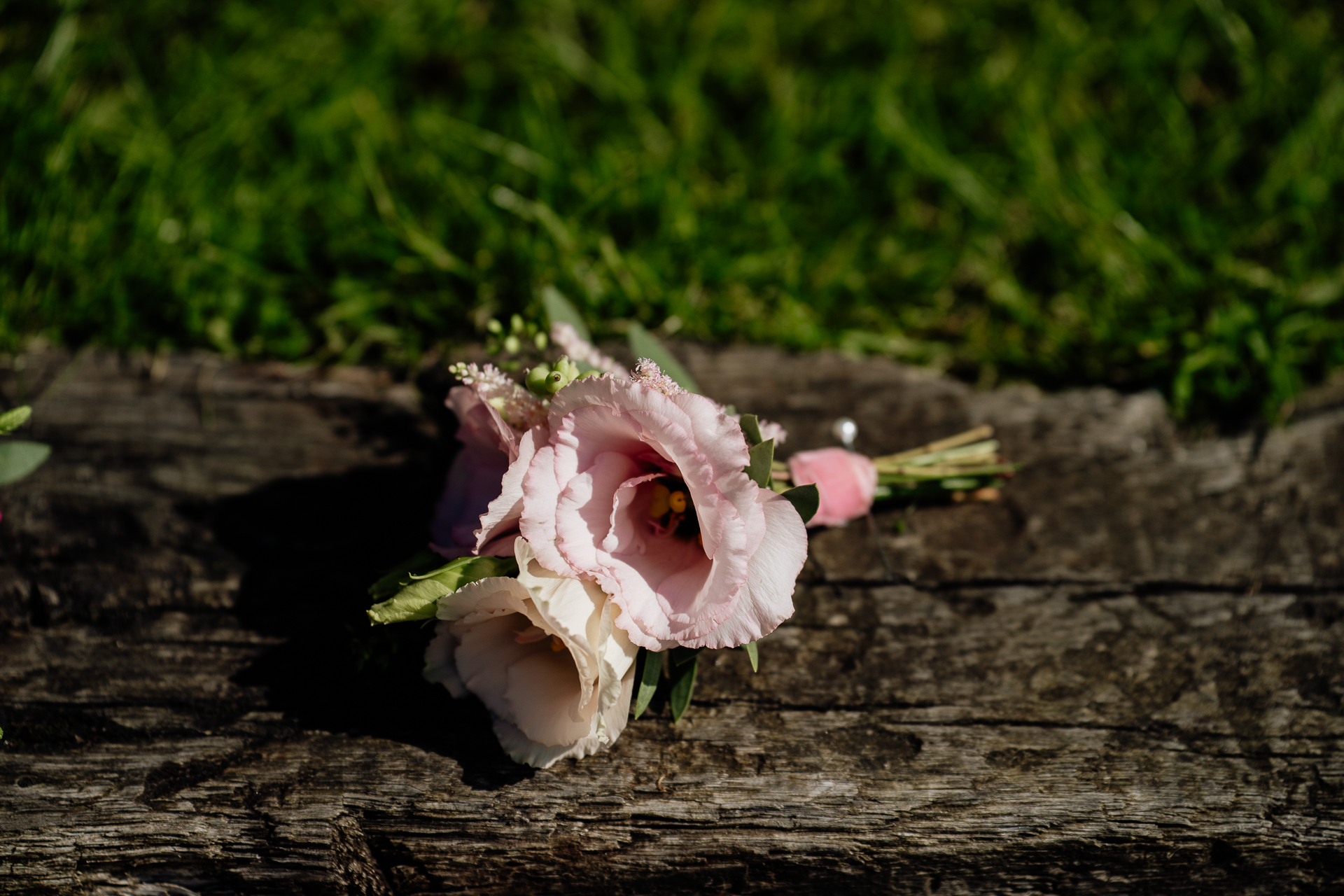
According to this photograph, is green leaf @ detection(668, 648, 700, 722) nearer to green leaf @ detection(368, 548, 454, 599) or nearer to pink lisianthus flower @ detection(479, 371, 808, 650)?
pink lisianthus flower @ detection(479, 371, 808, 650)

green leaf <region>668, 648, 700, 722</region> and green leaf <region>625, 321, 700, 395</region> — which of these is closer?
green leaf <region>668, 648, 700, 722</region>

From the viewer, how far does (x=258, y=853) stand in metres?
1.52

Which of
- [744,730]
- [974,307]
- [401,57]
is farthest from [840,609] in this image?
[401,57]

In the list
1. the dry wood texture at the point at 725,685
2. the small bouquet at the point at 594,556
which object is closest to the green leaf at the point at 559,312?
the small bouquet at the point at 594,556

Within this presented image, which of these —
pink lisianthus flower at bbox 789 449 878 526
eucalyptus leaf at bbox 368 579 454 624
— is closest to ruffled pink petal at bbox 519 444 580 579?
eucalyptus leaf at bbox 368 579 454 624

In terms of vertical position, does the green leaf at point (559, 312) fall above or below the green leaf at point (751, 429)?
above

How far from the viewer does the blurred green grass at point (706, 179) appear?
7.55ft

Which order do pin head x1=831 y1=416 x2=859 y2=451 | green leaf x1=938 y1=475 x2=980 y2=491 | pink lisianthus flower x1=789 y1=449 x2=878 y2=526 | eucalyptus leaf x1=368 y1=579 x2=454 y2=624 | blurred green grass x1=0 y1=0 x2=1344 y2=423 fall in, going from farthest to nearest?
blurred green grass x1=0 y1=0 x2=1344 y2=423
green leaf x1=938 y1=475 x2=980 y2=491
pin head x1=831 y1=416 x2=859 y2=451
pink lisianthus flower x1=789 y1=449 x2=878 y2=526
eucalyptus leaf x1=368 y1=579 x2=454 y2=624

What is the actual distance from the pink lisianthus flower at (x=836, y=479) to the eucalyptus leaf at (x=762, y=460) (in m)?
0.38

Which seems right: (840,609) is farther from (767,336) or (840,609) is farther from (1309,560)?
(1309,560)

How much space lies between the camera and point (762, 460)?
1395 mm

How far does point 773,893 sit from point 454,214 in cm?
206

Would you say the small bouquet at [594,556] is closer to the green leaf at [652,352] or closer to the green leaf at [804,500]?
the green leaf at [804,500]

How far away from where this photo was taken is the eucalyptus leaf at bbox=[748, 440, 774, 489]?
4.56 feet
